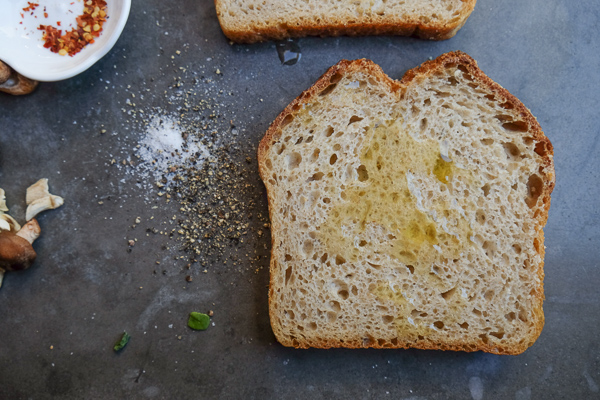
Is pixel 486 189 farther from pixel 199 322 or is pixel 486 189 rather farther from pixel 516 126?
pixel 199 322

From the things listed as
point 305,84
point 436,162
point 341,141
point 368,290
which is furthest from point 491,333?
point 305,84

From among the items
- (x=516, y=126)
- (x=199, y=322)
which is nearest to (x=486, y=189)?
(x=516, y=126)

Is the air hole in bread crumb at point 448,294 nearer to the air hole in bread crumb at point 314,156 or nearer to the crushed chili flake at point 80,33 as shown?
the air hole in bread crumb at point 314,156

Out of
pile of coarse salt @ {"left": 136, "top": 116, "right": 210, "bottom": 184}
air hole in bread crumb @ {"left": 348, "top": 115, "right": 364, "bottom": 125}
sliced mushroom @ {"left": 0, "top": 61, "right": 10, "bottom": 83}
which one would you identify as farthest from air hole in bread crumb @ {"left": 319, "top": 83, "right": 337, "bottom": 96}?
sliced mushroom @ {"left": 0, "top": 61, "right": 10, "bottom": 83}

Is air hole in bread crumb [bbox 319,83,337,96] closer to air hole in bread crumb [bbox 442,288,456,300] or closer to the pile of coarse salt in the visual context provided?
the pile of coarse salt

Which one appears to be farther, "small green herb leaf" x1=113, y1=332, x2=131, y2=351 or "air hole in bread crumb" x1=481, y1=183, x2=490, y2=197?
"small green herb leaf" x1=113, y1=332, x2=131, y2=351

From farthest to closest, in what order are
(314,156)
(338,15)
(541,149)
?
(338,15) < (314,156) < (541,149)
